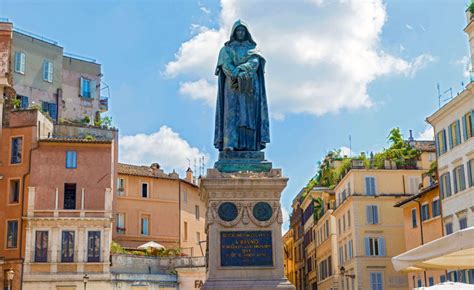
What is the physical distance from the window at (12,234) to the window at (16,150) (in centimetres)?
505

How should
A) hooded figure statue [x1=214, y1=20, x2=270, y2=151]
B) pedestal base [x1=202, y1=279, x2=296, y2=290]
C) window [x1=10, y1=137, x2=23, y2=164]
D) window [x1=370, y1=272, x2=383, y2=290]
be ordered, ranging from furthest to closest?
window [x1=370, y1=272, x2=383, y2=290], window [x1=10, y1=137, x2=23, y2=164], hooded figure statue [x1=214, y1=20, x2=270, y2=151], pedestal base [x1=202, y1=279, x2=296, y2=290]

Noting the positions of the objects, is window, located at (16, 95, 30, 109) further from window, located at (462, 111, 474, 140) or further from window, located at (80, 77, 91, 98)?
window, located at (462, 111, 474, 140)

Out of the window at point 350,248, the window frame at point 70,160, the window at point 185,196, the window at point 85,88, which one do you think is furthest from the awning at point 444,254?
the window at point 185,196

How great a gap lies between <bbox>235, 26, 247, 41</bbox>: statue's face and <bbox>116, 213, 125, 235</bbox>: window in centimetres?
5094

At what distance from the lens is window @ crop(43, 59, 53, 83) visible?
66.8 metres

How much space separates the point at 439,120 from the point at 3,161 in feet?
111

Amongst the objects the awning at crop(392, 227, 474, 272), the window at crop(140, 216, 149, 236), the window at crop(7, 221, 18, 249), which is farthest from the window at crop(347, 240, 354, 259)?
the awning at crop(392, 227, 474, 272)

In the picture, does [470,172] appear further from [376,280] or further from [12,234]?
[12,234]

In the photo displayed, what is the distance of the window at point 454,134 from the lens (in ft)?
146

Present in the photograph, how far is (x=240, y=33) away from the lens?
60.6 ft

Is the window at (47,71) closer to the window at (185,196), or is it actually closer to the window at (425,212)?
the window at (185,196)

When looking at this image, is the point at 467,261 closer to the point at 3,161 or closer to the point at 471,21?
the point at 471,21

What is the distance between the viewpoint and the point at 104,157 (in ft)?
192

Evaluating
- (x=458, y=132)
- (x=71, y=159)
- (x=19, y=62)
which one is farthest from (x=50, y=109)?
(x=458, y=132)
